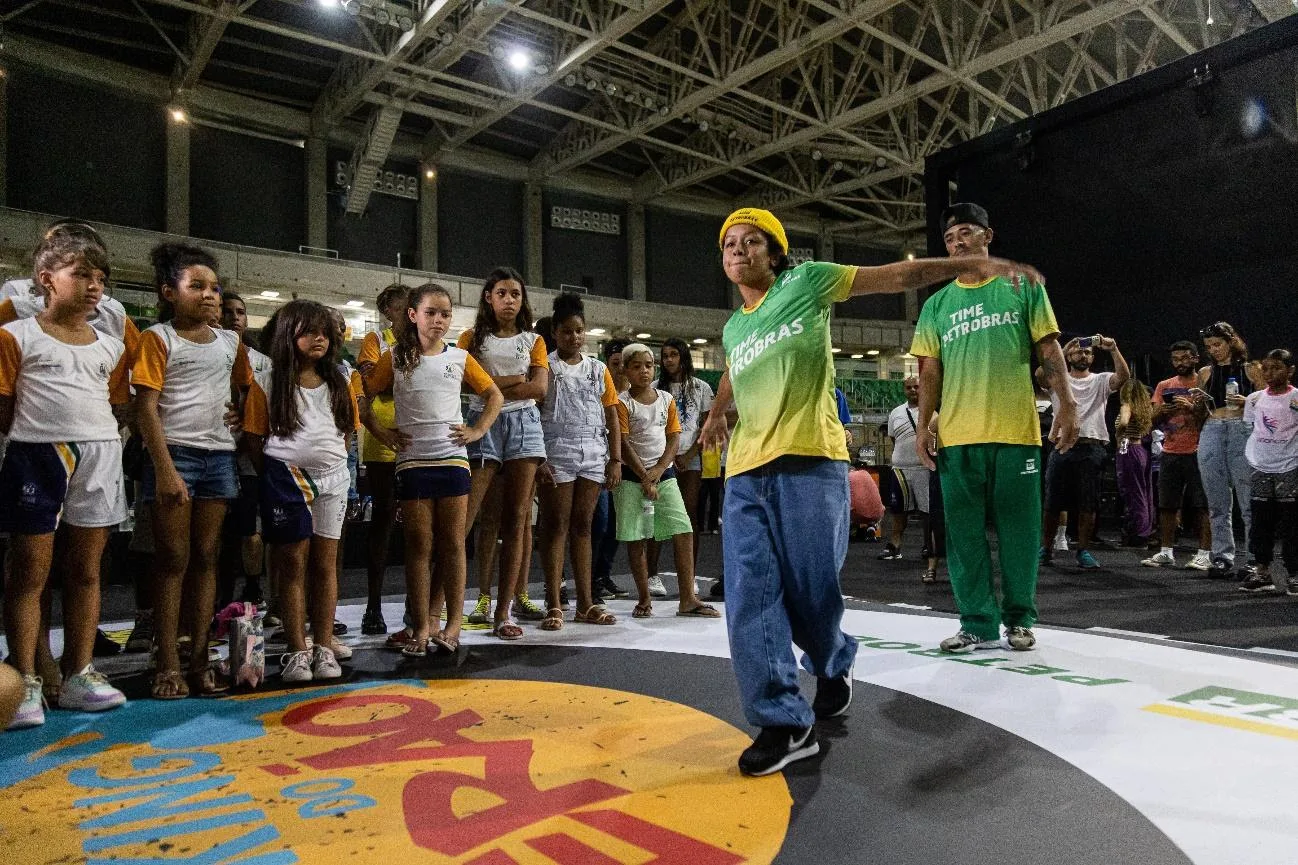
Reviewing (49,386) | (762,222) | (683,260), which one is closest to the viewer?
(762,222)

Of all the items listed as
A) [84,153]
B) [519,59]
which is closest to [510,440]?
[519,59]

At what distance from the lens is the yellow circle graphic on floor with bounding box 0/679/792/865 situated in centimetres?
152

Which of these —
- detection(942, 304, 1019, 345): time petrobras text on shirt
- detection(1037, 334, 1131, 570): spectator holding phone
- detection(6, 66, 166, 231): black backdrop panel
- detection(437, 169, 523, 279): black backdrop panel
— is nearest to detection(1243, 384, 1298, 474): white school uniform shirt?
detection(1037, 334, 1131, 570): spectator holding phone

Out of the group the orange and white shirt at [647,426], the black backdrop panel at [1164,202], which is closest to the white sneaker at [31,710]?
the orange and white shirt at [647,426]

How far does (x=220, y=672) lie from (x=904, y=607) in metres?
3.32

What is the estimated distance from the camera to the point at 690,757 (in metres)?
2.03

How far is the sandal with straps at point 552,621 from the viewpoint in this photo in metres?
3.89

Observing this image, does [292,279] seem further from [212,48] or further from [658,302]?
[658,302]

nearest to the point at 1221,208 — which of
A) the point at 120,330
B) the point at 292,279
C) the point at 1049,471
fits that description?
the point at 1049,471

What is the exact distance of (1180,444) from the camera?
585cm

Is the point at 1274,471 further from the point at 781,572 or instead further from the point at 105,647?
the point at 105,647

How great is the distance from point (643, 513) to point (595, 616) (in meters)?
0.61

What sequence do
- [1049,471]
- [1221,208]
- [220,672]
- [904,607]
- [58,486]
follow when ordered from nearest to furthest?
1. [58,486]
2. [220,672]
3. [904,607]
4. [1049,471]
5. [1221,208]

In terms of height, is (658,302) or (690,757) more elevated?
(658,302)
